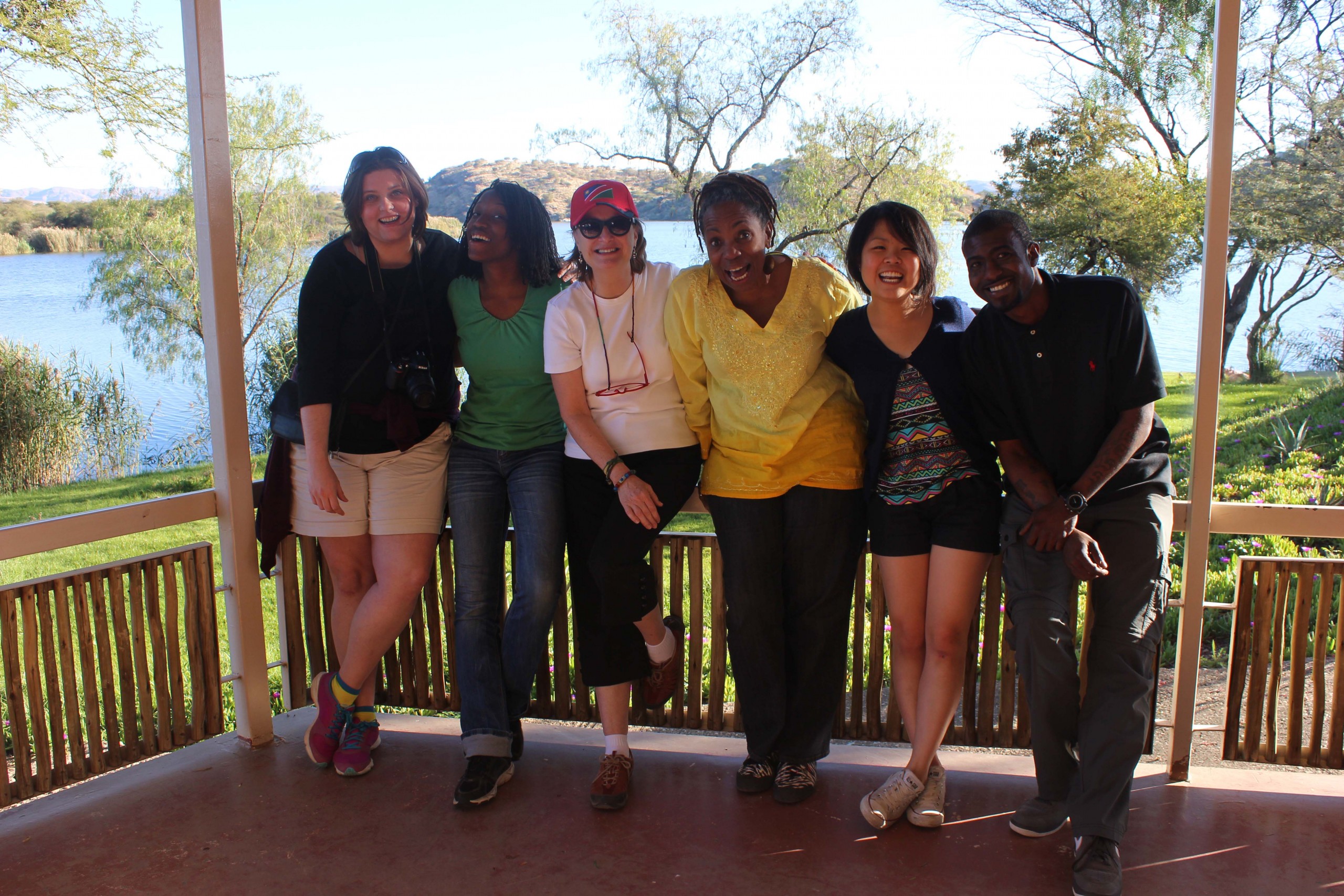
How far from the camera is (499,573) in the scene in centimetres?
254

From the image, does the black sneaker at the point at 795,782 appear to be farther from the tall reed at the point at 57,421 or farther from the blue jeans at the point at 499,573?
the tall reed at the point at 57,421

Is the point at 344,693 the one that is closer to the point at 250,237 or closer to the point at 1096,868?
the point at 1096,868

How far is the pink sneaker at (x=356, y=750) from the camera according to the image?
8.31 feet

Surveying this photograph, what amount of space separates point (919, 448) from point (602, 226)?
0.97m

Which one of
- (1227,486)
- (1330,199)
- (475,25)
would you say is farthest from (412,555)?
(1227,486)

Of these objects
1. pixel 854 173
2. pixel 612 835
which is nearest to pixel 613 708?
pixel 612 835

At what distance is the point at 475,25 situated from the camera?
3980 mm

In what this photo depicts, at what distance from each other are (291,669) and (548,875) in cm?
130

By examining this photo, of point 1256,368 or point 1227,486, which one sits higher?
point 1256,368

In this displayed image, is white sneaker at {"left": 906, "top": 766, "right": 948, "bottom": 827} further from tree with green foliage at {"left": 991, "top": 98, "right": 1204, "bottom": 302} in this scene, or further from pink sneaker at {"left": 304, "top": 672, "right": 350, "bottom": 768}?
tree with green foliage at {"left": 991, "top": 98, "right": 1204, "bottom": 302}

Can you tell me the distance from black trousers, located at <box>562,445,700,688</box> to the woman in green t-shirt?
0.06 m

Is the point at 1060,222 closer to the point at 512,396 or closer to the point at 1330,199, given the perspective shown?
the point at 1330,199

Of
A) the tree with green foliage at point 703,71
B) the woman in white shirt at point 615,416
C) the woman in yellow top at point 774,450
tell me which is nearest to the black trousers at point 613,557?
the woman in white shirt at point 615,416

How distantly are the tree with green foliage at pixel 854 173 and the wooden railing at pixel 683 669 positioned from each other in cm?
652
